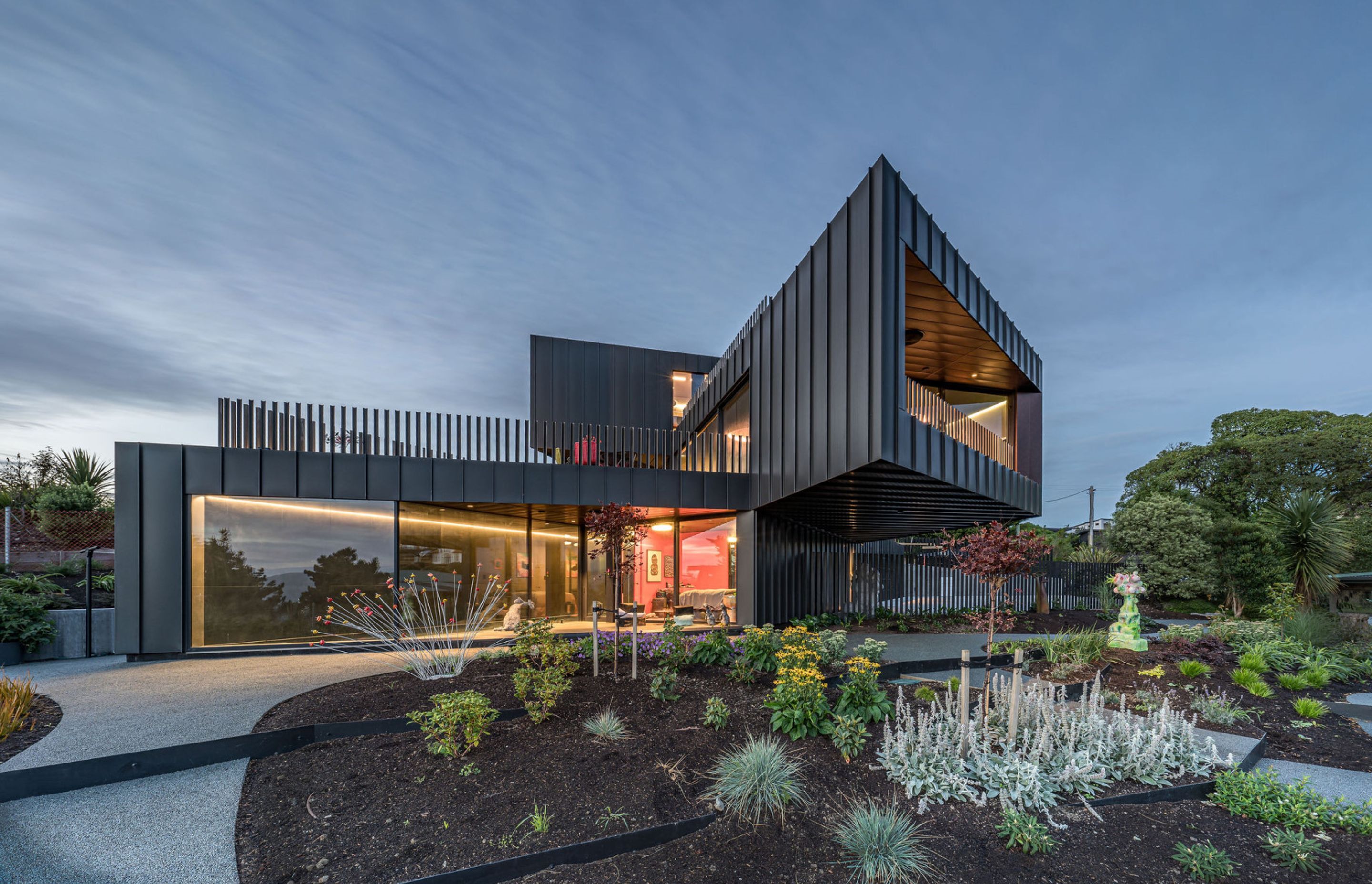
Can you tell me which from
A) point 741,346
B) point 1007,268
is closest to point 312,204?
point 741,346

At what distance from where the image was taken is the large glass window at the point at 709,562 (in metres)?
11.9

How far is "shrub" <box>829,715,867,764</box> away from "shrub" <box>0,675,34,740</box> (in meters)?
7.22

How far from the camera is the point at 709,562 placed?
40.5ft

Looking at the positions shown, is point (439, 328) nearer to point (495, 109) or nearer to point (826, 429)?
point (495, 109)

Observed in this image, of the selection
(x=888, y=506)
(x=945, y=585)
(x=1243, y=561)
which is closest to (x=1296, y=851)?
(x=888, y=506)

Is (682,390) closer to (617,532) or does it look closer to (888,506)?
(888,506)

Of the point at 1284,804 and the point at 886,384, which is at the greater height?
the point at 886,384

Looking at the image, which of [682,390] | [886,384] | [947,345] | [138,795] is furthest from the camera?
[682,390]

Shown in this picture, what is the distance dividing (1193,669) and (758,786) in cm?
696

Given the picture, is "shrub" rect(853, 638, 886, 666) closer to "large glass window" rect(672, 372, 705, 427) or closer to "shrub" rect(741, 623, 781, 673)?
"shrub" rect(741, 623, 781, 673)

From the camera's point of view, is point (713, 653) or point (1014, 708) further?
point (713, 653)

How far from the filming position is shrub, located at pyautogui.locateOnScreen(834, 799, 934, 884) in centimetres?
298

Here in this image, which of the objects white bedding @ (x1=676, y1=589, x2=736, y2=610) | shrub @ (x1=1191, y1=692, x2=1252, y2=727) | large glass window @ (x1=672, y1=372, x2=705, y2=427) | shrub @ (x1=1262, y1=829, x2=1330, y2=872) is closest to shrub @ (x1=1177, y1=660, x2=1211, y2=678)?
shrub @ (x1=1191, y1=692, x2=1252, y2=727)

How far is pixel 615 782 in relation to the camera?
392cm
